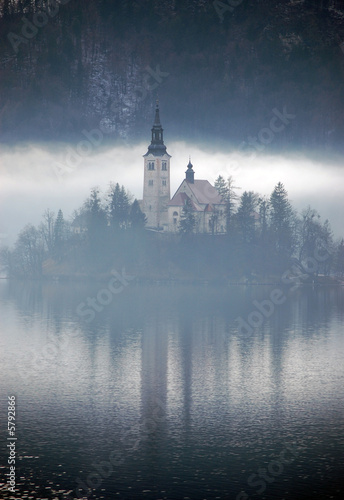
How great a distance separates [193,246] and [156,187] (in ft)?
86.3

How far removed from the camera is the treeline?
16712 cm

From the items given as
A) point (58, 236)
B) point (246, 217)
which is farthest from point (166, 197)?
point (58, 236)

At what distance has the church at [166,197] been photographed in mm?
186500

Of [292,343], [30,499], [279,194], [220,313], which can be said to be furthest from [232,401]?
[279,194]

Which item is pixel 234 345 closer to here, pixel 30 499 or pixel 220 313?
pixel 220 313

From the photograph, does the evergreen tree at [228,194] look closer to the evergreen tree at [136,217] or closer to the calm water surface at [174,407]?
the evergreen tree at [136,217]

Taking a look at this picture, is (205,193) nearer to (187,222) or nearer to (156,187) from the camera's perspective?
(156,187)

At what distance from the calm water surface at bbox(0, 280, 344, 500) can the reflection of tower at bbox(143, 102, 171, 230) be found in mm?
93809

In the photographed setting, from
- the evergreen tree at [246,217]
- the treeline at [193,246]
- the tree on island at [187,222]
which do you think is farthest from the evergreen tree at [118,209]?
the evergreen tree at [246,217]

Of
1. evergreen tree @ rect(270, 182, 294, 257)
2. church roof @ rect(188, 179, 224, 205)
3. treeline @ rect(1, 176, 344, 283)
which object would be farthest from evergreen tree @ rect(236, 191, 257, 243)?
church roof @ rect(188, 179, 224, 205)

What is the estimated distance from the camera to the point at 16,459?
129 feet

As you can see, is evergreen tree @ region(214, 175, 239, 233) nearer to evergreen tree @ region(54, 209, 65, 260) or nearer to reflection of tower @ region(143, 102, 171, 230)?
reflection of tower @ region(143, 102, 171, 230)

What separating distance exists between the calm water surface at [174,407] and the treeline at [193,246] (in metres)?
70.1

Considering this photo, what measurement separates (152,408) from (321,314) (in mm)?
60080
